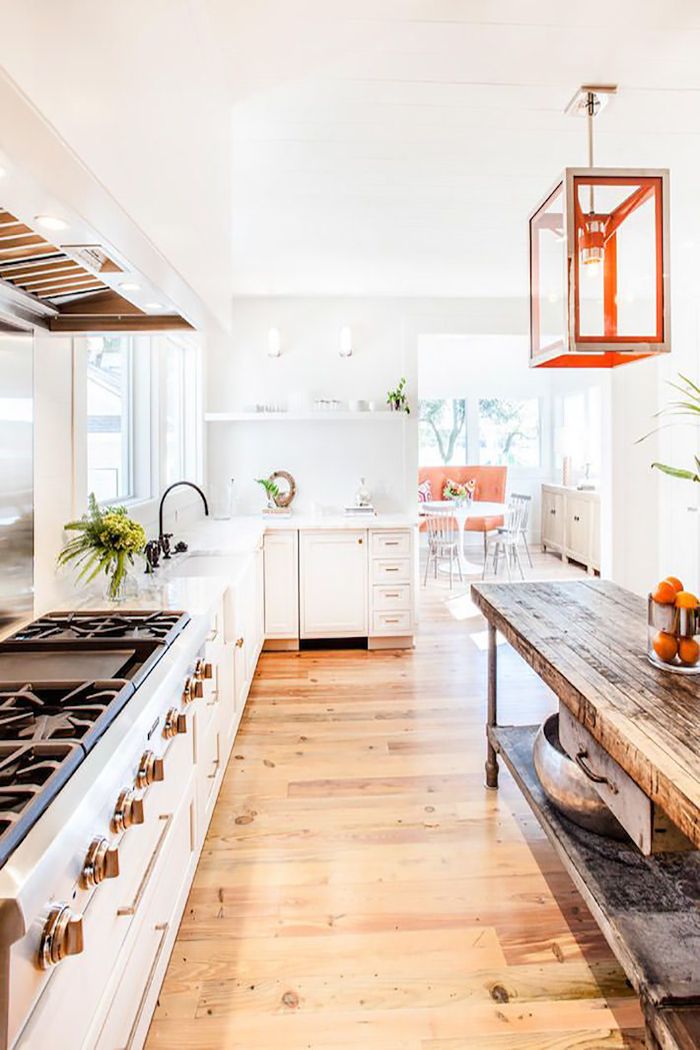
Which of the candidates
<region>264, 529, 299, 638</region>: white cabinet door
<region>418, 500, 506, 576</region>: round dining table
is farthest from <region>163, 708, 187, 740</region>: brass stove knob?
<region>418, 500, 506, 576</region>: round dining table

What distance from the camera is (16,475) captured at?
176cm

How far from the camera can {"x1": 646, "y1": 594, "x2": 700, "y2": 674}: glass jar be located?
1.56 metres

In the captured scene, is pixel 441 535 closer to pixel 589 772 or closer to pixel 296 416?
pixel 296 416

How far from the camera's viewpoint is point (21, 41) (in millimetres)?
796

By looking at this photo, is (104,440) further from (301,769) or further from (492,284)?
(492,284)

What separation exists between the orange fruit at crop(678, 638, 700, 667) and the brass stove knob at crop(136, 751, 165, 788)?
131 cm

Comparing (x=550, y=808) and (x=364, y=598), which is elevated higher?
(x=364, y=598)

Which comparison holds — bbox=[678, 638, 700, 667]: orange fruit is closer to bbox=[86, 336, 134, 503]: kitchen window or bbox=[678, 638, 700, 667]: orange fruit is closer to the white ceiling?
the white ceiling

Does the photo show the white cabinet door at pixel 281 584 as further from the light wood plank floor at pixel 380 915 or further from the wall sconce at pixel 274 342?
the wall sconce at pixel 274 342

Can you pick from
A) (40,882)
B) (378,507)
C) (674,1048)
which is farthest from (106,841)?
(378,507)

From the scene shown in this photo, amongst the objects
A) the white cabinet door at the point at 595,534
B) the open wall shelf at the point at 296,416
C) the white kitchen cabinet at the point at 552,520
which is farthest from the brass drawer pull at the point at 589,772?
the white kitchen cabinet at the point at 552,520

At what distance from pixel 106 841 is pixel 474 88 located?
2.57m

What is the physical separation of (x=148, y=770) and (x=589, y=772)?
108cm

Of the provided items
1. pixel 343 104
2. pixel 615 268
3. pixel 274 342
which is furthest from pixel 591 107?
pixel 274 342
